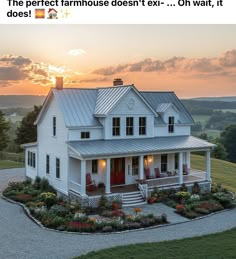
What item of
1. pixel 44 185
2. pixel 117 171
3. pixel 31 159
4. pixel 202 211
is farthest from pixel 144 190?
pixel 31 159

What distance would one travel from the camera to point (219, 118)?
121 meters

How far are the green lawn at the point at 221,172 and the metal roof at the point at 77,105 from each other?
12.8m

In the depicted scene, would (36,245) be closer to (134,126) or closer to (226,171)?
(134,126)

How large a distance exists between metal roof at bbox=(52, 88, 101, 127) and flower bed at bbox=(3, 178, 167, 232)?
18.2 feet

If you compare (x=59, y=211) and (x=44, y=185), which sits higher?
(x=59, y=211)

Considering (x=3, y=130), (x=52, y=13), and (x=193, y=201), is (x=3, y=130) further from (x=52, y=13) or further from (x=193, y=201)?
(x=193, y=201)

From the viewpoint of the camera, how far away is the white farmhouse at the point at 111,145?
2541cm

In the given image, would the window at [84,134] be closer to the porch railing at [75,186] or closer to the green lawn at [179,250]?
the porch railing at [75,186]

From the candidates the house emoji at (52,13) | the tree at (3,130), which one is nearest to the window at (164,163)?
the house emoji at (52,13)

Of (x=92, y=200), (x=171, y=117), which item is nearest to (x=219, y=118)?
(x=171, y=117)

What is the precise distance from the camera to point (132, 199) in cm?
2492

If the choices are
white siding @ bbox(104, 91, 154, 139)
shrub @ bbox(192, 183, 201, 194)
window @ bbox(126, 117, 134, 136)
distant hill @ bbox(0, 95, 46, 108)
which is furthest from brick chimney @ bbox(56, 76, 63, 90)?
distant hill @ bbox(0, 95, 46, 108)

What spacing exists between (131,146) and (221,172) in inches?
718

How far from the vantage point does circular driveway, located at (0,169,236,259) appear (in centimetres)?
1609
